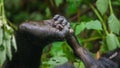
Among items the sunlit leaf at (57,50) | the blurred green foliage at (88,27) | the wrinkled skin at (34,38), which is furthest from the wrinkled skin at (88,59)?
the sunlit leaf at (57,50)

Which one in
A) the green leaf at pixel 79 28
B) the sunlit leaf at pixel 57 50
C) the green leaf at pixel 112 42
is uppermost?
the green leaf at pixel 79 28

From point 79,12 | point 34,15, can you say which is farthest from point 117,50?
point 34,15

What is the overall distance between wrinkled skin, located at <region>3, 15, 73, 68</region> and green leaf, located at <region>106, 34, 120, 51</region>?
371 mm

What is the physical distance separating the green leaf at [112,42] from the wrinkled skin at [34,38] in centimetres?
37

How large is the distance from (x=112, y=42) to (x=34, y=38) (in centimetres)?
47

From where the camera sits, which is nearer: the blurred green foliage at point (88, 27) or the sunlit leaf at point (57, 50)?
the blurred green foliage at point (88, 27)

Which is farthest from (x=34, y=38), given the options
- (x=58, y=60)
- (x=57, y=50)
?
(x=57, y=50)

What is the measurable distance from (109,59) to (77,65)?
320 mm

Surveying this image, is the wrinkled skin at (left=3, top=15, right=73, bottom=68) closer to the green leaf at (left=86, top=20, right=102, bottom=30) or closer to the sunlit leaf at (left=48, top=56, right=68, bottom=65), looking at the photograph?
the sunlit leaf at (left=48, top=56, right=68, bottom=65)

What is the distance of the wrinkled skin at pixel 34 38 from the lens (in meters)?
2.37

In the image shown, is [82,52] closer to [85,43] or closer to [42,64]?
[42,64]

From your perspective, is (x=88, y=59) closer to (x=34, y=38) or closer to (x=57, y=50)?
(x=34, y=38)

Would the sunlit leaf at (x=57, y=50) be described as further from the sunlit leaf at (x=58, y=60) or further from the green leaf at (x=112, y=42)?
the green leaf at (x=112, y=42)

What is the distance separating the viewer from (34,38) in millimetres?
2510
